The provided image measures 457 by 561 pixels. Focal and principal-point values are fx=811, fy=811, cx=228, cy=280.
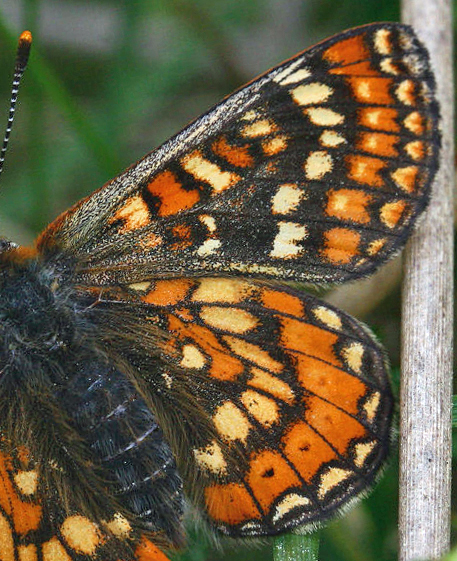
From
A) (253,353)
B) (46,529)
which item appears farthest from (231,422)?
(46,529)

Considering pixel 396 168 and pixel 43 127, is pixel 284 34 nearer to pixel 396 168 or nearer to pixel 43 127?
pixel 43 127

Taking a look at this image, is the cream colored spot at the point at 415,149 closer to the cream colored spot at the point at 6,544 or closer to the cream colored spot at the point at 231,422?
the cream colored spot at the point at 231,422

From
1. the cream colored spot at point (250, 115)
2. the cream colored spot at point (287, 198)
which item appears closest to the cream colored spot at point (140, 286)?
the cream colored spot at point (287, 198)

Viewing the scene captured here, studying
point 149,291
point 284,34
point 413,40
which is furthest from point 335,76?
point 284,34

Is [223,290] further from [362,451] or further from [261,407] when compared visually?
[362,451]

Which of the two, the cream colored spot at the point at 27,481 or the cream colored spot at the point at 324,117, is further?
the cream colored spot at the point at 324,117

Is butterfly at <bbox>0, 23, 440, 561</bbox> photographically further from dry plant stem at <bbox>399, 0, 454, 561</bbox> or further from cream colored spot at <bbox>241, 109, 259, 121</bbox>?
dry plant stem at <bbox>399, 0, 454, 561</bbox>

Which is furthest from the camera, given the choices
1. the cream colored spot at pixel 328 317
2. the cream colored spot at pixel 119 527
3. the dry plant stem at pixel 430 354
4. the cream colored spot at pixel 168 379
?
the cream colored spot at pixel 168 379

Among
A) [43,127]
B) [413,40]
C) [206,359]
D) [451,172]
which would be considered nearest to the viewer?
[413,40]
